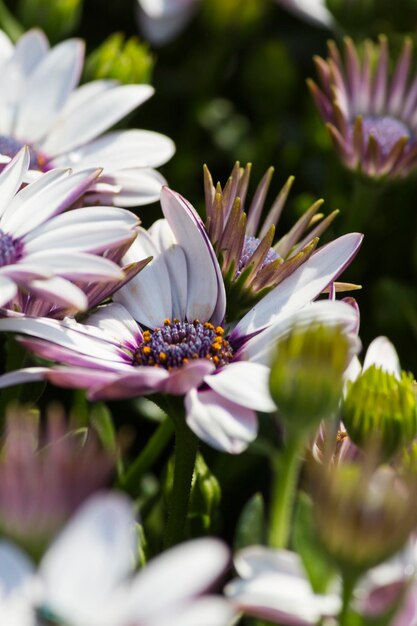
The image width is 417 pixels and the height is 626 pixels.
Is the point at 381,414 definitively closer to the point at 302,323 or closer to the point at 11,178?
the point at 302,323

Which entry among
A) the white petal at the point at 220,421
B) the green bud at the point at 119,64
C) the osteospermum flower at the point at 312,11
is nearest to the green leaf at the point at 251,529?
the white petal at the point at 220,421

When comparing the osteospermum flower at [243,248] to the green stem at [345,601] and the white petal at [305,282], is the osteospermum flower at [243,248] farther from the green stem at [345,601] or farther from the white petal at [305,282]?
the green stem at [345,601]

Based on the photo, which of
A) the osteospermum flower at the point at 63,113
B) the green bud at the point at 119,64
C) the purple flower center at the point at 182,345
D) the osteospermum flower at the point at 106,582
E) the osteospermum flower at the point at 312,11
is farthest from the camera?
the osteospermum flower at the point at 312,11

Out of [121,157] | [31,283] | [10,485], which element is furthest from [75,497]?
[121,157]

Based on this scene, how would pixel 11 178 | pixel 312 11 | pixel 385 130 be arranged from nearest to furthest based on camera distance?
pixel 11 178 → pixel 385 130 → pixel 312 11

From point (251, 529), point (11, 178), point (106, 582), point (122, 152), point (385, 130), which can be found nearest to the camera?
point (106, 582)

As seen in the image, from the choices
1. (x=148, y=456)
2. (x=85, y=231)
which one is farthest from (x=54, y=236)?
(x=148, y=456)

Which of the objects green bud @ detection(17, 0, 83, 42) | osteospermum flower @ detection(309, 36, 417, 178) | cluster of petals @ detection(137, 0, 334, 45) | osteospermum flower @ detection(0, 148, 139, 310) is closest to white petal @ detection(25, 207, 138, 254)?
osteospermum flower @ detection(0, 148, 139, 310)
